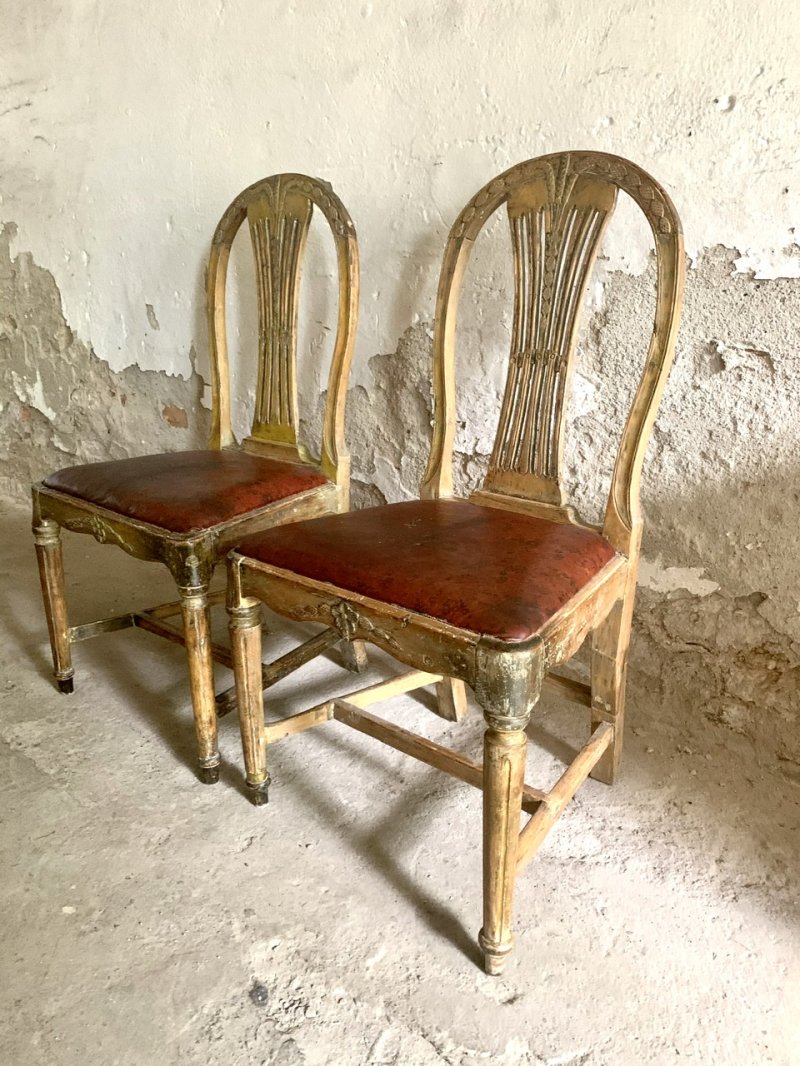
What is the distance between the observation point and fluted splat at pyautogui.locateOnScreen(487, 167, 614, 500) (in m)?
1.32

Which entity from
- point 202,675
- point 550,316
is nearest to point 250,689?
point 202,675

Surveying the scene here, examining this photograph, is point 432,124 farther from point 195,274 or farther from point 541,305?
point 195,274

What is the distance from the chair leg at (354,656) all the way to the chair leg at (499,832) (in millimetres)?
856

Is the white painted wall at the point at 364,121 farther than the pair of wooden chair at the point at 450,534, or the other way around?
the white painted wall at the point at 364,121

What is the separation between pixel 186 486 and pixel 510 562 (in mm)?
725

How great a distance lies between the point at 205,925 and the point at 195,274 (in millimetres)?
1742

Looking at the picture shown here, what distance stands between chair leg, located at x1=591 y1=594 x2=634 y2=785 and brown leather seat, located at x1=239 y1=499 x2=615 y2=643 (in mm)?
163

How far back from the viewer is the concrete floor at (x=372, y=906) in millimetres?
1008

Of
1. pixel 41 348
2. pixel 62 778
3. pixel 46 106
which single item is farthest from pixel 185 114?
pixel 62 778

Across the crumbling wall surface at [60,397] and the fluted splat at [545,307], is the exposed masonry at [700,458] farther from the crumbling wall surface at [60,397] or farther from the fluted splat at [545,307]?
the crumbling wall surface at [60,397]

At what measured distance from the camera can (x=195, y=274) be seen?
220cm

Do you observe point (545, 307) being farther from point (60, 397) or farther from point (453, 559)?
point (60, 397)

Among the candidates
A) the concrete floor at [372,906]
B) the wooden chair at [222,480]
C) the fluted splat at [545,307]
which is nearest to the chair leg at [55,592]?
the wooden chair at [222,480]

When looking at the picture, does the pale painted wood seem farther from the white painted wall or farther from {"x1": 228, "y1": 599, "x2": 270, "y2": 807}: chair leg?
the white painted wall
